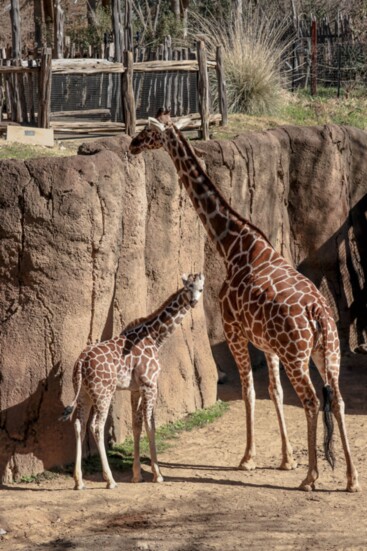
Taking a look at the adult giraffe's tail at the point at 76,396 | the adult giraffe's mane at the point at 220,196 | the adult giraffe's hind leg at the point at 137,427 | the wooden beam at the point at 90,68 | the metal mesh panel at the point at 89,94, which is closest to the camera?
the adult giraffe's tail at the point at 76,396

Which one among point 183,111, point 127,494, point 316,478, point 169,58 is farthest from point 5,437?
point 169,58

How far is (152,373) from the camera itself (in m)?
7.54

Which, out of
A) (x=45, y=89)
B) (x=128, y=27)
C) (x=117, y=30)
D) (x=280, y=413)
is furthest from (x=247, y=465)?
(x=128, y=27)

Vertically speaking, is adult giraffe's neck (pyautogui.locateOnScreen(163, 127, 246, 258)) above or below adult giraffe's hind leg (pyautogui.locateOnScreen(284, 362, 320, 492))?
above

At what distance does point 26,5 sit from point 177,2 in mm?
13188

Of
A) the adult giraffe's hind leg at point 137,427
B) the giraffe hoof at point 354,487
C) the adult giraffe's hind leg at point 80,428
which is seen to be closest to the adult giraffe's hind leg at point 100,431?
the adult giraffe's hind leg at point 80,428

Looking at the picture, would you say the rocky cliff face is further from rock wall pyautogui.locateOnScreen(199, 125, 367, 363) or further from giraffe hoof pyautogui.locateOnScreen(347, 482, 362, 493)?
giraffe hoof pyautogui.locateOnScreen(347, 482, 362, 493)

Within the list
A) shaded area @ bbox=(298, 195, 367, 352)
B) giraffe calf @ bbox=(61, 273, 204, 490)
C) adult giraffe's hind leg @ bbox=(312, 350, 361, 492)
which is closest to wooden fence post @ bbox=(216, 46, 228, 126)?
shaded area @ bbox=(298, 195, 367, 352)

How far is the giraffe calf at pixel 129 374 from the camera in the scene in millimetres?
7195

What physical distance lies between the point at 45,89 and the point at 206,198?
7.32 metres

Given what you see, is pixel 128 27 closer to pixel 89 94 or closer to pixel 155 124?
pixel 89 94

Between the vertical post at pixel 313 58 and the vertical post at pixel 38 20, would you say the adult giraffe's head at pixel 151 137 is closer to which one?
the vertical post at pixel 313 58

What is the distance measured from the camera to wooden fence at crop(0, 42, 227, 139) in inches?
591

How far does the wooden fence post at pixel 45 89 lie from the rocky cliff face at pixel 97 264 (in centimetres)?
495
